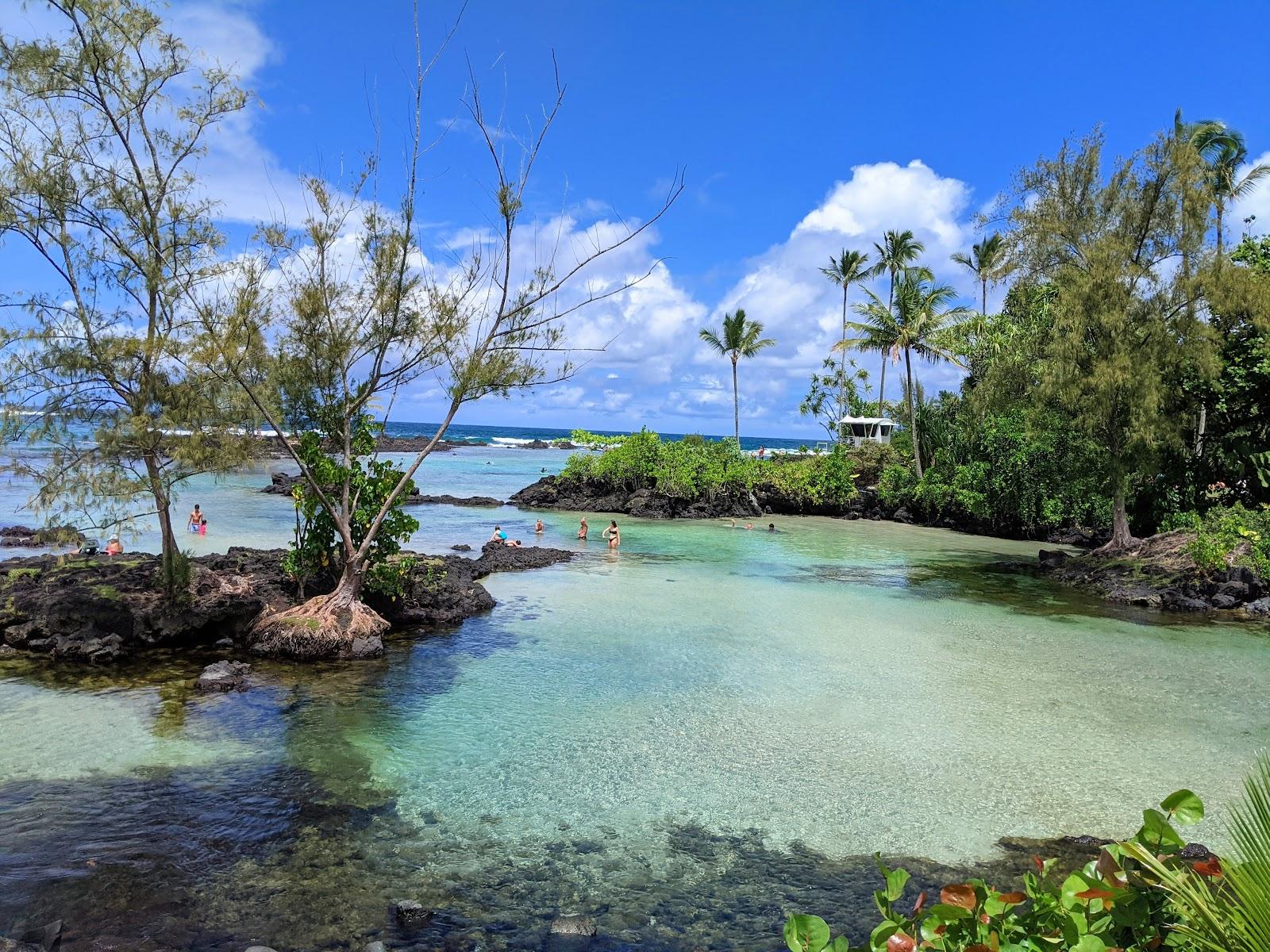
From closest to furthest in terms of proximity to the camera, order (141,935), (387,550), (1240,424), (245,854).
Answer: (141,935) → (245,854) → (387,550) → (1240,424)

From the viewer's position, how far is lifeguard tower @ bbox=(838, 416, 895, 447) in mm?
49438

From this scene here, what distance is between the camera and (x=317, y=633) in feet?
40.9

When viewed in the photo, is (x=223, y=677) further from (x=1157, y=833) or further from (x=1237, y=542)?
(x=1237, y=542)

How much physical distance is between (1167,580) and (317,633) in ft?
61.4

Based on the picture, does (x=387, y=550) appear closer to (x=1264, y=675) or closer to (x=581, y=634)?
(x=581, y=634)

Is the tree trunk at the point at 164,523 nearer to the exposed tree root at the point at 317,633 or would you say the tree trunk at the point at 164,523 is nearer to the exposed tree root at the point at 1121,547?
the exposed tree root at the point at 317,633

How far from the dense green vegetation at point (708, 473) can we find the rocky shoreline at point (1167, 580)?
16.2 m

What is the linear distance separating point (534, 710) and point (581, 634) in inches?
167

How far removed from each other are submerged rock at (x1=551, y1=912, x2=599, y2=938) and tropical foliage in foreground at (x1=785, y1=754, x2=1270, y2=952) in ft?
9.20

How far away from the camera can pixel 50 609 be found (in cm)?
1219

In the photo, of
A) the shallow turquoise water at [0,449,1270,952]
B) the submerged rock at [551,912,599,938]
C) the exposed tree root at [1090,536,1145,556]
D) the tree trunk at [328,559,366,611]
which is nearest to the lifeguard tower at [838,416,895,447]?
the exposed tree root at [1090,536,1145,556]

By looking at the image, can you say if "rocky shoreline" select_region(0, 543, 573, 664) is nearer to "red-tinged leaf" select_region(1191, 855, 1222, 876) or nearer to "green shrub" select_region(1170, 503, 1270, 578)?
"red-tinged leaf" select_region(1191, 855, 1222, 876)

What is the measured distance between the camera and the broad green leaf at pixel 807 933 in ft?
10.1

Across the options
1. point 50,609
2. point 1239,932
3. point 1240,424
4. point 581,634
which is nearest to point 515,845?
point 1239,932
